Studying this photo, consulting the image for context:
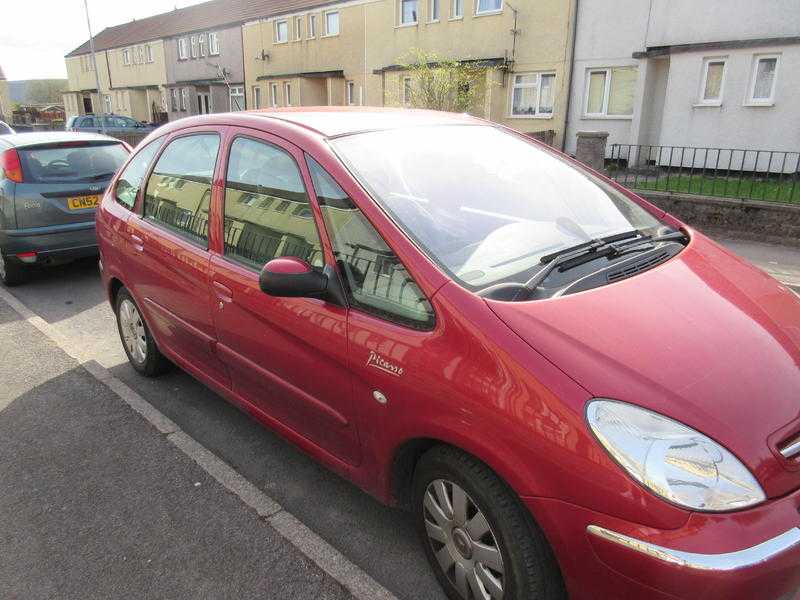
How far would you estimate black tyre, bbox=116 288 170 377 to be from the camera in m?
4.14

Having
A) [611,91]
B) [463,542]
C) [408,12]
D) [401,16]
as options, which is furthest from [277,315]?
[401,16]

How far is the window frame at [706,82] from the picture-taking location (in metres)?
14.5

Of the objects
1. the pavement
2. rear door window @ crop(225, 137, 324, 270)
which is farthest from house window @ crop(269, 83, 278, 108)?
rear door window @ crop(225, 137, 324, 270)

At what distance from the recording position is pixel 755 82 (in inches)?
557

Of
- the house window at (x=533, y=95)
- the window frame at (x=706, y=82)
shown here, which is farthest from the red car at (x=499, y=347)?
the house window at (x=533, y=95)

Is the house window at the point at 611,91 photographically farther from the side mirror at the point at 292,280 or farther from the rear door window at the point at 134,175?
the side mirror at the point at 292,280

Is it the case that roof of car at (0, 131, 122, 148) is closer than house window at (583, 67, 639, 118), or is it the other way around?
roof of car at (0, 131, 122, 148)

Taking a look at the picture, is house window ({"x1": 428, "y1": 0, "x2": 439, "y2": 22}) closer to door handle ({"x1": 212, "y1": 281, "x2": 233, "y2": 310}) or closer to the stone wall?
the stone wall

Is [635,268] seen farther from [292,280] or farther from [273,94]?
[273,94]

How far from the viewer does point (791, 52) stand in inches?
528

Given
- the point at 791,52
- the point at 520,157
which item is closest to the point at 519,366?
the point at 520,157

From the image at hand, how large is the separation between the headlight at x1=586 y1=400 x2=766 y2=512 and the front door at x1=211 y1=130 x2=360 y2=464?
3.47ft

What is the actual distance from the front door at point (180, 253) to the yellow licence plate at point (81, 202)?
133 inches

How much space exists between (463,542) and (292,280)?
1.14 meters
